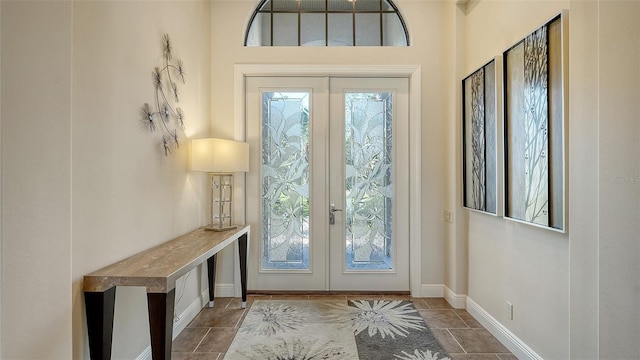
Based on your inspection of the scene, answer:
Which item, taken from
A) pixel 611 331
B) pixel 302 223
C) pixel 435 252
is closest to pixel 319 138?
pixel 302 223

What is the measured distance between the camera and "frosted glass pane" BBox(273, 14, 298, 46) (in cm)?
327

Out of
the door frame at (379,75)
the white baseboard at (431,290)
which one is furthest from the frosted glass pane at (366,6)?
the white baseboard at (431,290)

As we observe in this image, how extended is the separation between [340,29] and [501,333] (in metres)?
3.08

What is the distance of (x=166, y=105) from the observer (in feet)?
7.48

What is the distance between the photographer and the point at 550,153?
1789mm

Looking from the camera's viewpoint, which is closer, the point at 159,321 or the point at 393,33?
the point at 159,321

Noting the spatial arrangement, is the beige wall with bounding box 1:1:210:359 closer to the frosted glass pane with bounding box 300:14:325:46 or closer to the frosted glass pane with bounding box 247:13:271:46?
the frosted glass pane with bounding box 247:13:271:46

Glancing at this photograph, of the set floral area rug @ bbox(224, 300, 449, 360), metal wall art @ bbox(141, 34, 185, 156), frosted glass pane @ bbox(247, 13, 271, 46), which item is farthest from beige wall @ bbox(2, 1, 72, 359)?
frosted glass pane @ bbox(247, 13, 271, 46)

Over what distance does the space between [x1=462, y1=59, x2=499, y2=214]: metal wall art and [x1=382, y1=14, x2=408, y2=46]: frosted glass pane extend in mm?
827

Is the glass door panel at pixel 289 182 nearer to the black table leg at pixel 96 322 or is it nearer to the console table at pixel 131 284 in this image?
the console table at pixel 131 284

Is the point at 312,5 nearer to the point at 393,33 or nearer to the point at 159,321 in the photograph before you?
the point at 393,33

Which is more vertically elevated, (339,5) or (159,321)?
(339,5)

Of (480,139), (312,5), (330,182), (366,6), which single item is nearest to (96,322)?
(330,182)

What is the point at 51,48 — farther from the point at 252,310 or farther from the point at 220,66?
the point at 252,310
